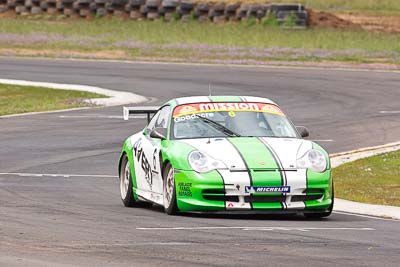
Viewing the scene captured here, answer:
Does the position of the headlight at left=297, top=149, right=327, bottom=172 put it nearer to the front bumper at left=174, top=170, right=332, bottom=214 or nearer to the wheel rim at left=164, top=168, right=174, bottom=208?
the front bumper at left=174, top=170, right=332, bottom=214

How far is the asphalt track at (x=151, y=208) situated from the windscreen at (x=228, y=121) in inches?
39.7

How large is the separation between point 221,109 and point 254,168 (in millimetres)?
1496

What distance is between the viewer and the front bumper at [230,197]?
14094mm

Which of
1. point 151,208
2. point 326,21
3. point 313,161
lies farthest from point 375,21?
point 313,161

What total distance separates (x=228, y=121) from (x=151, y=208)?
1475 mm

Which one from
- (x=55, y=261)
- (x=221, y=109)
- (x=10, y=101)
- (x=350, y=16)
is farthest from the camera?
(x=350, y=16)

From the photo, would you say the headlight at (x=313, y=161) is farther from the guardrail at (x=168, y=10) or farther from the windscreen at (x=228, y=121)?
the guardrail at (x=168, y=10)

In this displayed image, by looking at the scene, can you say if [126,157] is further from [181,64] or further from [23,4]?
[23,4]

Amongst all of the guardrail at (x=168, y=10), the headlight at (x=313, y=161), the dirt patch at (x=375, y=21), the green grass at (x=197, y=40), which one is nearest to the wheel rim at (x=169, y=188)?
the headlight at (x=313, y=161)

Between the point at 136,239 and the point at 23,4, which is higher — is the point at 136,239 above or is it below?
above

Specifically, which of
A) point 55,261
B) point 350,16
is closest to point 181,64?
point 350,16

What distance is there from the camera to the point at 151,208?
15.9 meters

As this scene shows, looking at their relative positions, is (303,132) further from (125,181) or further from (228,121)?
(125,181)

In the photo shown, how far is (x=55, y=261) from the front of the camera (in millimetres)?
10438
